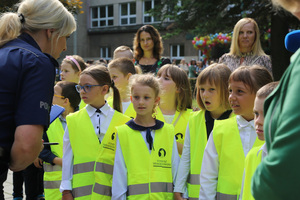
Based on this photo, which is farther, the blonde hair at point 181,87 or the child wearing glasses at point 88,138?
the blonde hair at point 181,87

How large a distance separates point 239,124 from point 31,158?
1584mm

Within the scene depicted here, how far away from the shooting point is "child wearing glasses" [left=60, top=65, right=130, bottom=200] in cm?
364

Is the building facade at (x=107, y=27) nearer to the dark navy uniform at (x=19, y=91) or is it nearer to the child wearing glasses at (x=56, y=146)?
the child wearing glasses at (x=56, y=146)

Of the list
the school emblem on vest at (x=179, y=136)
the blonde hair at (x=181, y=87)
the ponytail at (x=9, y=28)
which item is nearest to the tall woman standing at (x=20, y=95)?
the ponytail at (x=9, y=28)

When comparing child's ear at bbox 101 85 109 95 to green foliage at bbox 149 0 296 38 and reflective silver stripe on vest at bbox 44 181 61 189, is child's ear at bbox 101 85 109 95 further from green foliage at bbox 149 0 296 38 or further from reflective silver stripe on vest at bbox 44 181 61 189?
green foliage at bbox 149 0 296 38

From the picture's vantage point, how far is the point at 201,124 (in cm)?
345

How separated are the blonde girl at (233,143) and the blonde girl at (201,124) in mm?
340

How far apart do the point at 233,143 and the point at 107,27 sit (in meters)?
37.0

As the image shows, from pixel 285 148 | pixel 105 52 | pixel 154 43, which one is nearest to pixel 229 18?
pixel 154 43

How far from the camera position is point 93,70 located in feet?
13.1

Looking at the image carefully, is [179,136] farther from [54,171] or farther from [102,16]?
[102,16]

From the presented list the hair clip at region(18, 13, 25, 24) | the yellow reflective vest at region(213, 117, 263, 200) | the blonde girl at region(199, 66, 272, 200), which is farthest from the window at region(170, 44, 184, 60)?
the hair clip at region(18, 13, 25, 24)

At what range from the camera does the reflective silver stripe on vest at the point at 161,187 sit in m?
3.31

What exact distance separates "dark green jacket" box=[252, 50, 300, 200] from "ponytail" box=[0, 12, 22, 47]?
5.68 ft
